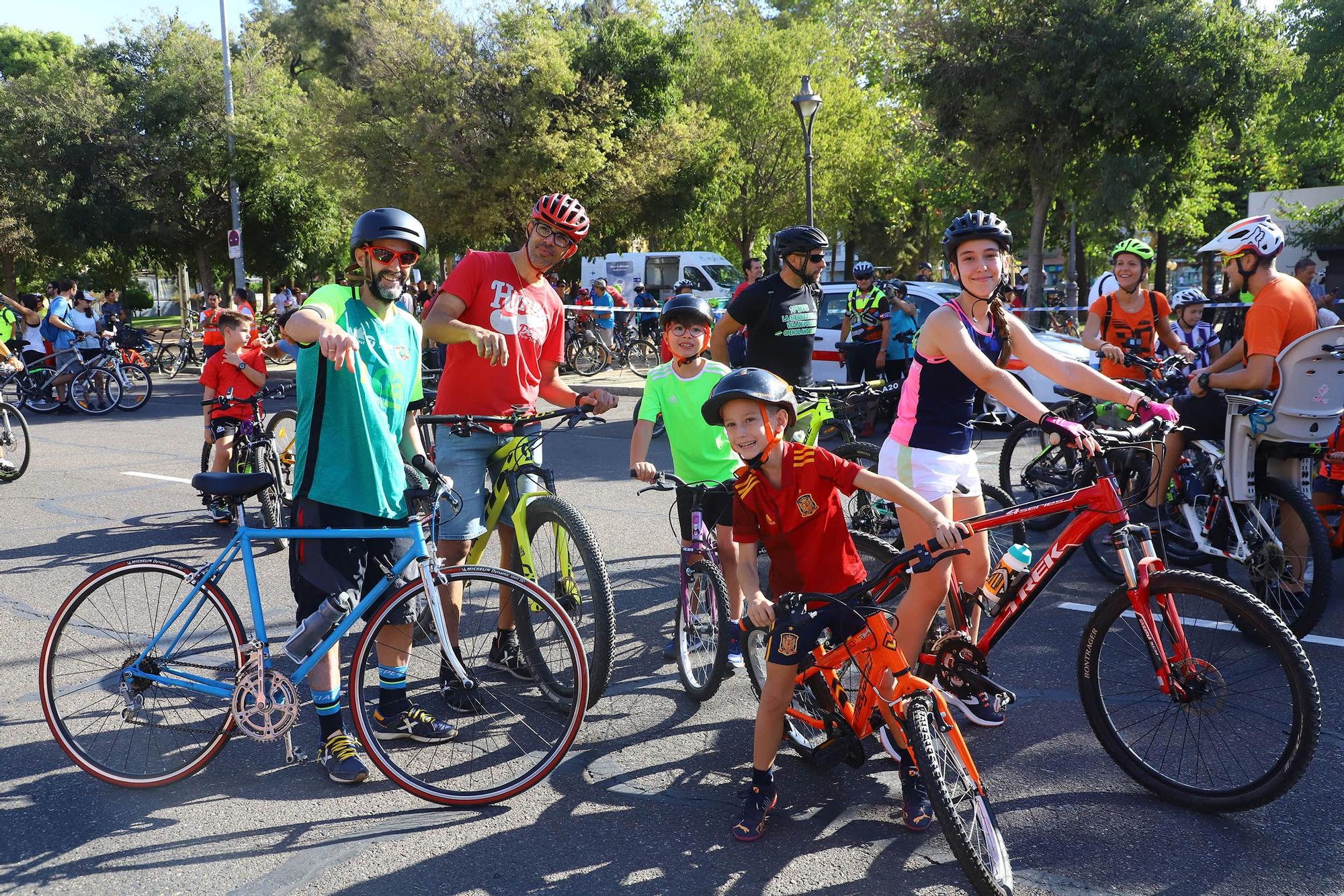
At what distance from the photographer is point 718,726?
4328 mm

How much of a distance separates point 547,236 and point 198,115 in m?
28.7

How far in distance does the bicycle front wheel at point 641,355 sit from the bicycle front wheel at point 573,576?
56.1 feet

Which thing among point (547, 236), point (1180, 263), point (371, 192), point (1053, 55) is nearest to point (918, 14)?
point (1053, 55)

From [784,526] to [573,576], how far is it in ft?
3.96

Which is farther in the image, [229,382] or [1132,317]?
[229,382]

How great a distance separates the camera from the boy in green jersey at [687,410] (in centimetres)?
470

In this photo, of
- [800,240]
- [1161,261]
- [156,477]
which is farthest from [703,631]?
[1161,261]

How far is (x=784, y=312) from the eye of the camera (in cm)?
583

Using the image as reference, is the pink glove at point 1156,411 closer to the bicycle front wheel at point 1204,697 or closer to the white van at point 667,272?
the bicycle front wheel at point 1204,697

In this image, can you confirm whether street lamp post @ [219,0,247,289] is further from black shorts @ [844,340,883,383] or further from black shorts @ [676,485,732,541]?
black shorts @ [676,485,732,541]

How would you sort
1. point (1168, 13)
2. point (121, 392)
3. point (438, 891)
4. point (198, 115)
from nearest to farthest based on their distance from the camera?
point (438, 891) < point (121, 392) < point (1168, 13) < point (198, 115)

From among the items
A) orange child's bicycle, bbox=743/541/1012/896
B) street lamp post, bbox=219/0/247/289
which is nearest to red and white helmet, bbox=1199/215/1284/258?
orange child's bicycle, bbox=743/541/1012/896

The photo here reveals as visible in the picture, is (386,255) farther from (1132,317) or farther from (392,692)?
→ (1132,317)

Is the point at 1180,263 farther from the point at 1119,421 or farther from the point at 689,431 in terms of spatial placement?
the point at 689,431
